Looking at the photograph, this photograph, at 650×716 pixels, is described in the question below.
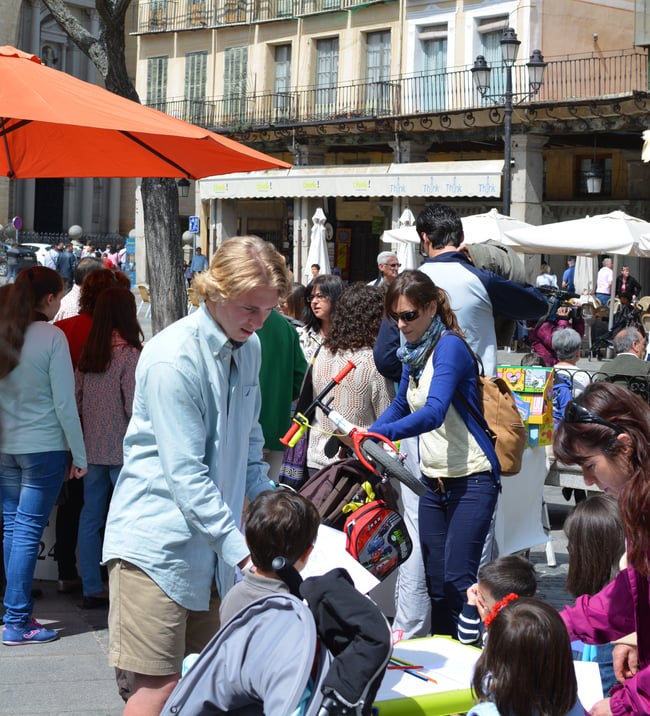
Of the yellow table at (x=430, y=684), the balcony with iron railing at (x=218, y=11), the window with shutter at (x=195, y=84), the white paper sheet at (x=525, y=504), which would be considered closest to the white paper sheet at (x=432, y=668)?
the yellow table at (x=430, y=684)

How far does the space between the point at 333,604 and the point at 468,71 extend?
3166 centimetres

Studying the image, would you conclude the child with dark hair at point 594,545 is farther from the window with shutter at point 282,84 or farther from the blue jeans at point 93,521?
the window with shutter at point 282,84

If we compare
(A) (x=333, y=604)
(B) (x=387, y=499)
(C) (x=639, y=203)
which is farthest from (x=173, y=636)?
(C) (x=639, y=203)

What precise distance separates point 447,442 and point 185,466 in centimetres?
175

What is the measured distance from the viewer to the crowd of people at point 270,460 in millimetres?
3371

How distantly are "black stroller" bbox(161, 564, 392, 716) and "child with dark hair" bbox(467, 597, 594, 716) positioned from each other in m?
0.32

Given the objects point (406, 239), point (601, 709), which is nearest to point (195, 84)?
point (406, 239)

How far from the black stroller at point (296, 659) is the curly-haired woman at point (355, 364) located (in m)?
3.02

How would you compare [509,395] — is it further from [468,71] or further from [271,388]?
[468,71]

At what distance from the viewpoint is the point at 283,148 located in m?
39.8

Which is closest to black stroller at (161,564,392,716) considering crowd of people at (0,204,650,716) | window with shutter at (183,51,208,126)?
crowd of people at (0,204,650,716)

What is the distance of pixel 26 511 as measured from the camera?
6094mm

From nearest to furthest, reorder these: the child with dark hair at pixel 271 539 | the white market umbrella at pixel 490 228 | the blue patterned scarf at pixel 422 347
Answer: the child with dark hair at pixel 271 539
the blue patterned scarf at pixel 422 347
the white market umbrella at pixel 490 228

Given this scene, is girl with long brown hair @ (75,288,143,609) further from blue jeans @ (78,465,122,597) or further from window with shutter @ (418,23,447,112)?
window with shutter @ (418,23,447,112)
